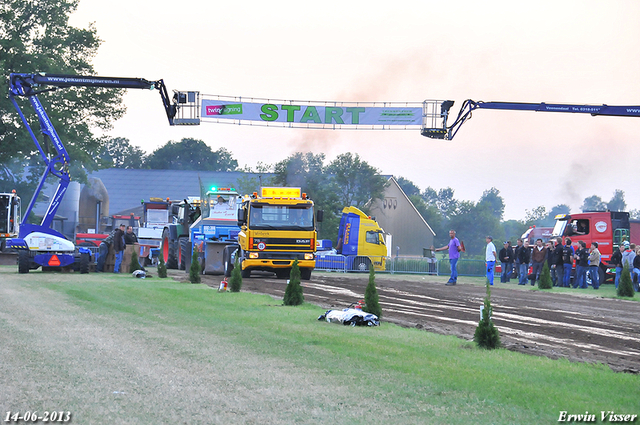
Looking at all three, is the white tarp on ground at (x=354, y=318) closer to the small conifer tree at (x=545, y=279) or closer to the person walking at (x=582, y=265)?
the small conifer tree at (x=545, y=279)

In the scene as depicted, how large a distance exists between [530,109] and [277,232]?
12324mm

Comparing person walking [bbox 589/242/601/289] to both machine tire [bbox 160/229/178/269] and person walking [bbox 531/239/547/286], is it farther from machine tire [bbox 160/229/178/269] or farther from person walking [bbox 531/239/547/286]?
machine tire [bbox 160/229/178/269]

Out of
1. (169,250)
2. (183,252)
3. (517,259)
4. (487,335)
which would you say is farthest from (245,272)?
(487,335)

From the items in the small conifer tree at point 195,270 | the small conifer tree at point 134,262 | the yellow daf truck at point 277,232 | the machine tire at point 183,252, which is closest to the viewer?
the small conifer tree at point 195,270

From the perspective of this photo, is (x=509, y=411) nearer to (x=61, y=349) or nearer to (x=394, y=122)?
(x=61, y=349)

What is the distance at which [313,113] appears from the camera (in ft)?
104

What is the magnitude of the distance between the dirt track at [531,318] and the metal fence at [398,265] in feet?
53.4

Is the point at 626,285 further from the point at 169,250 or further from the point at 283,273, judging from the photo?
the point at 169,250

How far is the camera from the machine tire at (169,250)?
33.3 metres

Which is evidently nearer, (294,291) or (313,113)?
(294,291)

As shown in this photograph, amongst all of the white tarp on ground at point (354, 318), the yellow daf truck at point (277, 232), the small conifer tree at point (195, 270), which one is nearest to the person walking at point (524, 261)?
the yellow daf truck at point (277, 232)

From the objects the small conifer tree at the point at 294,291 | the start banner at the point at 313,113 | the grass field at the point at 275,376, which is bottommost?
the grass field at the point at 275,376

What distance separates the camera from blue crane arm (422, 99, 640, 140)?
30797 millimetres

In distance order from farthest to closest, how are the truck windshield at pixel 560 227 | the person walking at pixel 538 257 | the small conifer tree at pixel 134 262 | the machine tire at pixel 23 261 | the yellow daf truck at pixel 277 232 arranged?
the truck windshield at pixel 560 227
the person walking at pixel 538 257
the small conifer tree at pixel 134 262
the machine tire at pixel 23 261
the yellow daf truck at pixel 277 232
